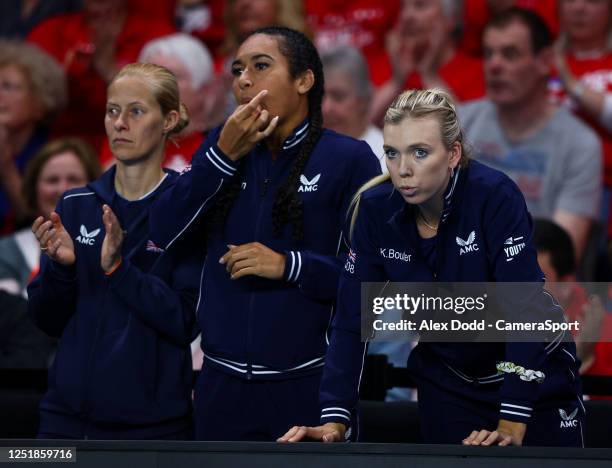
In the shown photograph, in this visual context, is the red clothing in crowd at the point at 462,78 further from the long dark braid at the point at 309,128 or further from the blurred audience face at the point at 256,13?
the long dark braid at the point at 309,128

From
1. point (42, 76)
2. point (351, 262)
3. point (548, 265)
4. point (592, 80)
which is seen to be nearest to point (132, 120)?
point (351, 262)

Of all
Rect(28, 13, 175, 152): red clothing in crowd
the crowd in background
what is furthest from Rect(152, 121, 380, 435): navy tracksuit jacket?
Rect(28, 13, 175, 152): red clothing in crowd

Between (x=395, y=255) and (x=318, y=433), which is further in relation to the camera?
(x=395, y=255)

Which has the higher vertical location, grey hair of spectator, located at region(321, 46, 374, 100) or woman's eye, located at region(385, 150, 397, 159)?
grey hair of spectator, located at region(321, 46, 374, 100)

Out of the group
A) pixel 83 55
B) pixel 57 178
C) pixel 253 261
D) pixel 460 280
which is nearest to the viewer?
pixel 460 280

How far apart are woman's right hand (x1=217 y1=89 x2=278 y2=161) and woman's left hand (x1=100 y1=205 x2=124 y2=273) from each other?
35cm

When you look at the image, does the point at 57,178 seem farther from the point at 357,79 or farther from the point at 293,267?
the point at 293,267

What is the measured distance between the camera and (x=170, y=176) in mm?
3336

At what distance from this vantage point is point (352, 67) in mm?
5418

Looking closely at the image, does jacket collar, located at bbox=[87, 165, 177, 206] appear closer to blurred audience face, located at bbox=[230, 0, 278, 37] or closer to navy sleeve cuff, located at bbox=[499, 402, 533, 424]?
navy sleeve cuff, located at bbox=[499, 402, 533, 424]

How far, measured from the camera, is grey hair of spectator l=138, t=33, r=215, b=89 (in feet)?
17.5

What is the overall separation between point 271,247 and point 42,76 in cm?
310

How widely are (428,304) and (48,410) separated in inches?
43.6

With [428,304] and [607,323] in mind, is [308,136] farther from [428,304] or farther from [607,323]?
[607,323]
